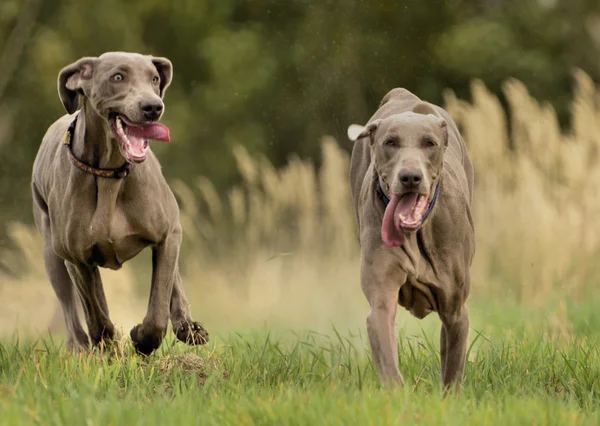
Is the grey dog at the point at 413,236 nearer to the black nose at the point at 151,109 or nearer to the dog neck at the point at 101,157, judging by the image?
the black nose at the point at 151,109

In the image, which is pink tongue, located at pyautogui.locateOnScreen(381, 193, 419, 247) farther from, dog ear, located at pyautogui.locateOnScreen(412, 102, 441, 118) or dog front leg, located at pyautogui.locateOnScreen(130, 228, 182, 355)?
dog front leg, located at pyautogui.locateOnScreen(130, 228, 182, 355)

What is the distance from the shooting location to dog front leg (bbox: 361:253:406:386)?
5207 millimetres

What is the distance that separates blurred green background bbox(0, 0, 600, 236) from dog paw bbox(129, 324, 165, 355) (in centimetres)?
984

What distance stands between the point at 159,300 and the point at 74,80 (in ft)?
4.05

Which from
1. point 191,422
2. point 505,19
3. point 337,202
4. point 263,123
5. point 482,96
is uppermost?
point 505,19

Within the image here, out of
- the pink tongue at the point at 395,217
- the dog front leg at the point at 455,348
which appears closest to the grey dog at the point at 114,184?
the pink tongue at the point at 395,217

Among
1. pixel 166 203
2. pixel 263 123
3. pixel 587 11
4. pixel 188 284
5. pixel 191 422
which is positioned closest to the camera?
pixel 191 422

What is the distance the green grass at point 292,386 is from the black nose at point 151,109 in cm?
121

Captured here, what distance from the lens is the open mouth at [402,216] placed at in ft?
17.0

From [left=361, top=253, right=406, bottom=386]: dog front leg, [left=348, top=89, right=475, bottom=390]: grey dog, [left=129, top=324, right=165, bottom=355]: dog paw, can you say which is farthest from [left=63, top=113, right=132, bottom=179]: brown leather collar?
[left=361, top=253, right=406, bottom=386]: dog front leg

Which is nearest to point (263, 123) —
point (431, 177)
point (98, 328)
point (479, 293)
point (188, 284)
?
point (188, 284)

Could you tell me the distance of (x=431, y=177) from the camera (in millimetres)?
5246

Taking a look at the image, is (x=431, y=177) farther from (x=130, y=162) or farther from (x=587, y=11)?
(x=587, y=11)

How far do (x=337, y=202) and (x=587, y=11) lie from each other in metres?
7.73
